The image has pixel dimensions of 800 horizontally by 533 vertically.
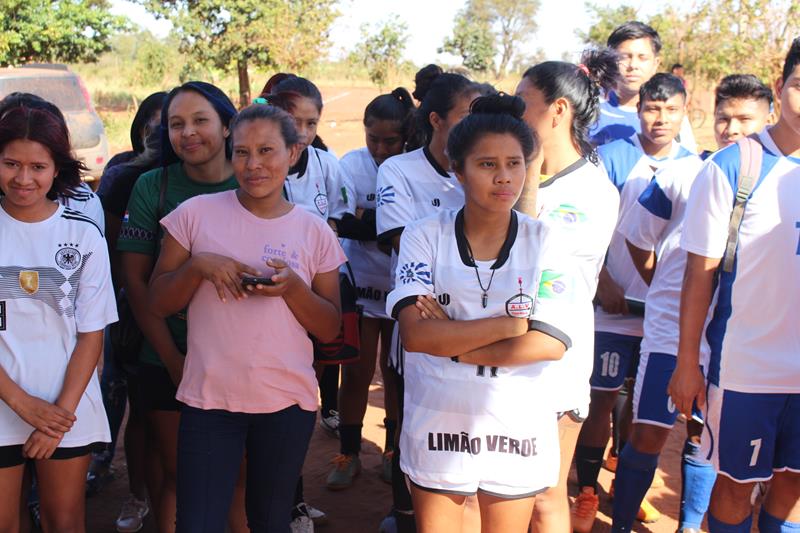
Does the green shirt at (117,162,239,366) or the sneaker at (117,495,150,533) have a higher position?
the green shirt at (117,162,239,366)

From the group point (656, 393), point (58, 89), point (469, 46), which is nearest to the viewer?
point (656, 393)

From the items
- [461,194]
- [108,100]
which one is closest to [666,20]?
[108,100]

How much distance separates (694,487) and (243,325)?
7.77 feet

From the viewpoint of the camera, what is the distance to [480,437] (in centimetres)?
263

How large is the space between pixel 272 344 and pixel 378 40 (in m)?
34.2

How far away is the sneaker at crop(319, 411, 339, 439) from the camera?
552 centimetres

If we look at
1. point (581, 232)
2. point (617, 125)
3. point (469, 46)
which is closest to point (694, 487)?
point (581, 232)

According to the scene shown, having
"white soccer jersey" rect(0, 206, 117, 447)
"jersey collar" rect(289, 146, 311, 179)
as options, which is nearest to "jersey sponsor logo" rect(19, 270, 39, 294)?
"white soccer jersey" rect(0, 206, 117, 447)

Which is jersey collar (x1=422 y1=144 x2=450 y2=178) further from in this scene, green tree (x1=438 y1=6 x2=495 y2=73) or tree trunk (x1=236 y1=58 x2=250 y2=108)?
green tree (x1=438 y1=6 x2=495 y2=73)

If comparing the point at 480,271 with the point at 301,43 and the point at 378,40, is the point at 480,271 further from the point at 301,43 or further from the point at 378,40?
the point at 378,40

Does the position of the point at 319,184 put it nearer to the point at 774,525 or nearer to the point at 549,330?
the point at 549,330

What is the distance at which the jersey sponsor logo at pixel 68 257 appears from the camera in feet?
9.30

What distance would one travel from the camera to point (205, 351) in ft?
9.29

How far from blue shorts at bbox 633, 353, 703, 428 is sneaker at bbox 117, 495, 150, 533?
2.46 meters
